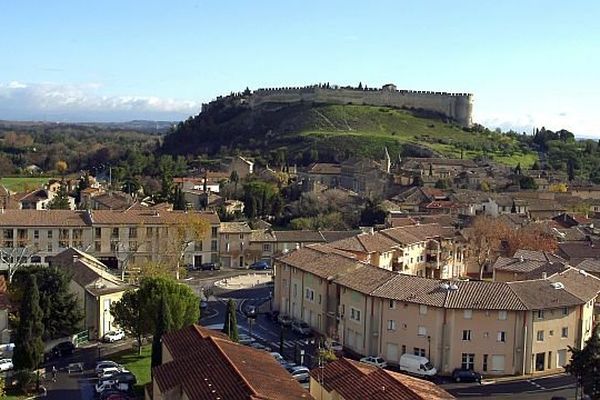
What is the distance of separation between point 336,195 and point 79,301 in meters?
44.2

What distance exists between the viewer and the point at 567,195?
8238 centimetres

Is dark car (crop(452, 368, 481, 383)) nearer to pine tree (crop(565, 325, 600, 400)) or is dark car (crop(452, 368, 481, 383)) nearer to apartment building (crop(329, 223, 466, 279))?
pine tree (crop(565, 325, 600, 400))

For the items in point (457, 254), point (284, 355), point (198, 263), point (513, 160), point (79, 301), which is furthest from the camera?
point (513, 160)

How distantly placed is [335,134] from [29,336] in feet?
303

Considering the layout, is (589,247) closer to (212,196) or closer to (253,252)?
(253,252)

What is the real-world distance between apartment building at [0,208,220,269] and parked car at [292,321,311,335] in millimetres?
18109

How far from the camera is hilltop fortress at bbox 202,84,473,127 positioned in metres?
136

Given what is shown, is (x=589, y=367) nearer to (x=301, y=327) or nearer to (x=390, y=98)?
(x=301, y=327)

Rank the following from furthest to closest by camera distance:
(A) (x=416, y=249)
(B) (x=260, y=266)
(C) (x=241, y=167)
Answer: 1. (C) (x=241, y=167)
2. (B) (x=260, y=266)
3. (A) (x=416, y=249)

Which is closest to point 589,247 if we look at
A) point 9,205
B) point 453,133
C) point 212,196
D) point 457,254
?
point 457,254

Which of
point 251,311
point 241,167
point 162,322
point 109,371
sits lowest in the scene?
point 251,311

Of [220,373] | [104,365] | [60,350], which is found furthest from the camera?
[60,350]

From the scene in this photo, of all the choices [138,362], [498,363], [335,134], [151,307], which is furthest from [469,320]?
[335,134]

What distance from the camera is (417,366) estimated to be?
31.5 meters
